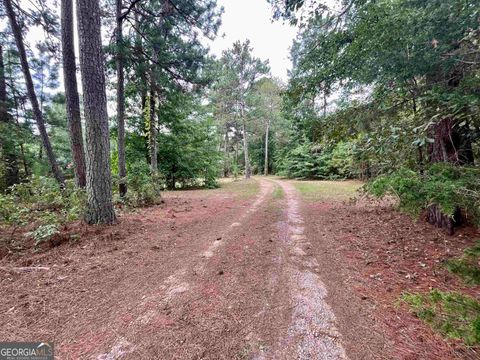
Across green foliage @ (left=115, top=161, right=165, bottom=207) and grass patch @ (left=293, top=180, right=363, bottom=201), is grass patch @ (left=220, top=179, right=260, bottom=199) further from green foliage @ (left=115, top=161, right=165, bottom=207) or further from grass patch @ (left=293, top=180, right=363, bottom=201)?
green foliage @ (left=115, top=161, right=165, bottom=207)

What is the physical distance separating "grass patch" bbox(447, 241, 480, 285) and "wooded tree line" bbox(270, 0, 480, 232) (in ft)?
3.38

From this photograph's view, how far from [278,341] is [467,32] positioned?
3954 millimetres

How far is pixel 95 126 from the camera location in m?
4.37

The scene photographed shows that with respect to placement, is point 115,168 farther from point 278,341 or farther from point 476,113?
point 476,113

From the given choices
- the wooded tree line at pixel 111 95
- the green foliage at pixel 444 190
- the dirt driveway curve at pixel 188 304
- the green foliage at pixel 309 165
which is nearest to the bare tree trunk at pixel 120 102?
the wooded tree line at pixel 111 95

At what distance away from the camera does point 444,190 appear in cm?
202

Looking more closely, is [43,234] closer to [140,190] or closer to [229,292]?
[229,292]

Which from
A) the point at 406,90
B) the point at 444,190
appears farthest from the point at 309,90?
the point at 444,190

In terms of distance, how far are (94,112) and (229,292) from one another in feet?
14.0

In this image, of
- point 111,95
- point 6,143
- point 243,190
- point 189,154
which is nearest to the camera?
point 6,143

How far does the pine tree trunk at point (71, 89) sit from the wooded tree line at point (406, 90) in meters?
5.41

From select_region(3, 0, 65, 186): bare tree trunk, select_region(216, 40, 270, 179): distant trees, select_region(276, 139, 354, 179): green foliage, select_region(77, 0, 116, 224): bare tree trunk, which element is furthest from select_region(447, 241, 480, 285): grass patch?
select_region(216, 40, 270, 179): distant trees

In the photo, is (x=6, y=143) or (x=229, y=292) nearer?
(x=229, y=292)

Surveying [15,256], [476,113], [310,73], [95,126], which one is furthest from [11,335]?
[310,73]
